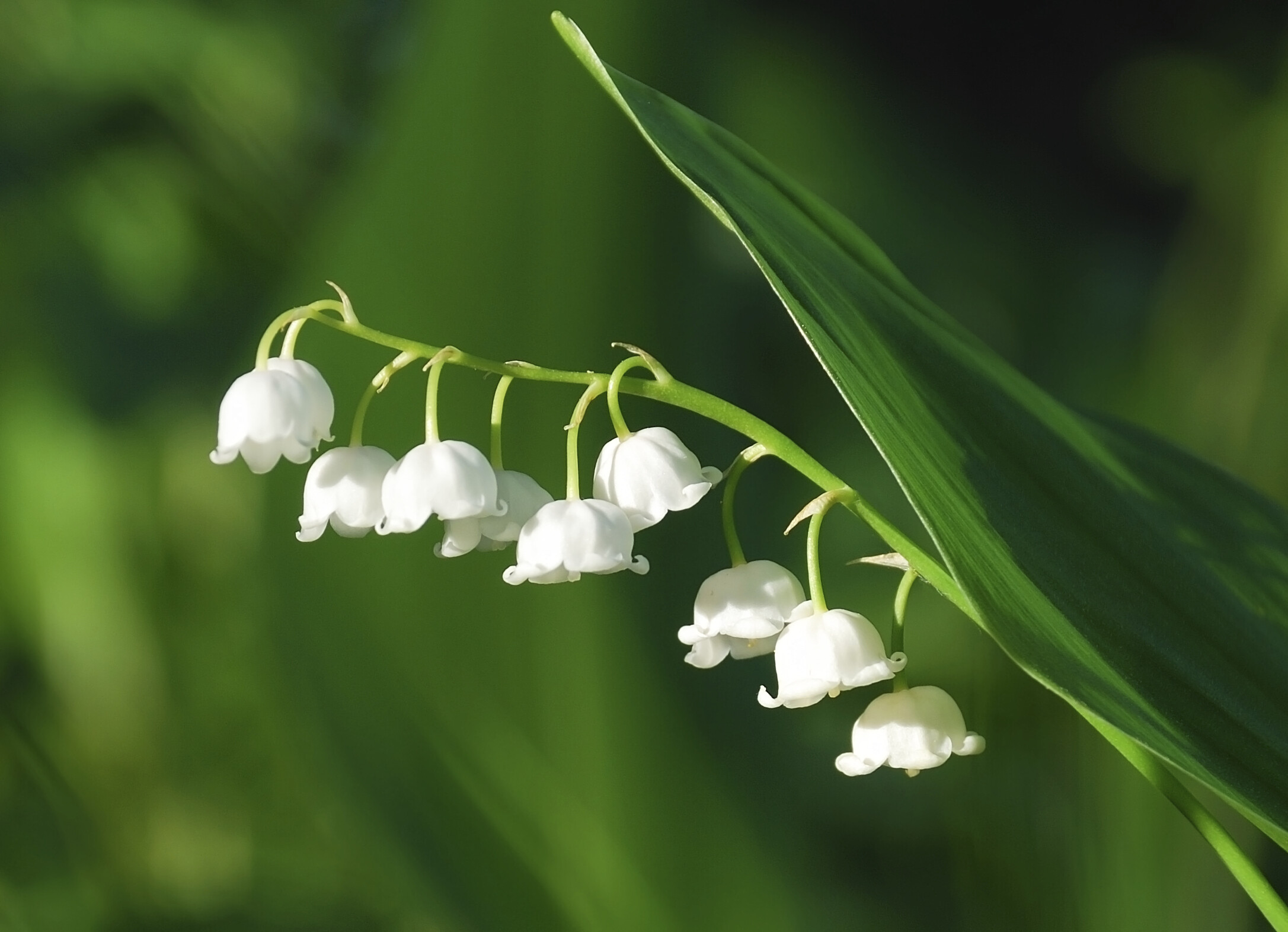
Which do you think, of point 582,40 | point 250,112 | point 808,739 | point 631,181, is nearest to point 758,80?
point 631,181

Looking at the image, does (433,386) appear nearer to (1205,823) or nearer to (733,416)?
(733,416)

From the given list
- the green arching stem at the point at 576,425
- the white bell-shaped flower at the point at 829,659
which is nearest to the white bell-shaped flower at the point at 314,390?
the green arching stem at the point at 576,425

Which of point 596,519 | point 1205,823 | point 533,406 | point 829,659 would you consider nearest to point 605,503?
point 596,519

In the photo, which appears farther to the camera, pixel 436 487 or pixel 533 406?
pixel 533 406

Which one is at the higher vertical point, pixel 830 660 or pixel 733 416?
pixel 733 416

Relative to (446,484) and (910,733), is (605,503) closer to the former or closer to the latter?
(446,484)

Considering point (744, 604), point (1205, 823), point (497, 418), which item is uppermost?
point (497, 418)

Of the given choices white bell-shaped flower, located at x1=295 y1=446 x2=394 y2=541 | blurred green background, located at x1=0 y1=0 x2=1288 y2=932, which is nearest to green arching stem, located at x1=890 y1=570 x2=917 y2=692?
white bell-shaped flower, located at x1=295 y1=446 x2=394 y2=541
